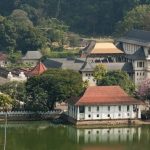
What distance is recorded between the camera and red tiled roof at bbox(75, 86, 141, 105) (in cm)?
4972

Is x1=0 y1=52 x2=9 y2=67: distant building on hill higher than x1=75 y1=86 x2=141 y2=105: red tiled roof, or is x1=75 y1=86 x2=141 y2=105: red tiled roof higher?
x1=0 y1=52 x2=9 y2=67: distant building on hill

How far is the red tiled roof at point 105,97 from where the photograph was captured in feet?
163

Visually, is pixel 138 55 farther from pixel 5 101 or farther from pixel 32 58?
pixel 5 101

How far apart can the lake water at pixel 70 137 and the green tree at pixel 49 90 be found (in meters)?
1.52

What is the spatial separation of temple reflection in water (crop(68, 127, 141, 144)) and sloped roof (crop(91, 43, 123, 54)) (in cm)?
2097

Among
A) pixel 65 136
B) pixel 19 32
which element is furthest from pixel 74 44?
pixel 65 136

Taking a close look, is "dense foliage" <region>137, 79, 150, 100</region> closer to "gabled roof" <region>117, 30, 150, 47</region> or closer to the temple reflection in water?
the temple reflection in water

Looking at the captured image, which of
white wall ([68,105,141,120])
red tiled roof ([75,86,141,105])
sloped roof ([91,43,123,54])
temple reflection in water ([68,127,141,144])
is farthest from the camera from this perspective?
sloped roof ([91,43,123,54])

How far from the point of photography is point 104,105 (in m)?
50.0

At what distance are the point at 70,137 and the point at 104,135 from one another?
188cm

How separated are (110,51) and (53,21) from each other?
22.9 metres

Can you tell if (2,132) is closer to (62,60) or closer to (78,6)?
(62,60)

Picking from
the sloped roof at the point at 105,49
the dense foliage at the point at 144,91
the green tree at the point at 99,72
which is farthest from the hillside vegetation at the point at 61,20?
the dense foliage at the point at 144,91

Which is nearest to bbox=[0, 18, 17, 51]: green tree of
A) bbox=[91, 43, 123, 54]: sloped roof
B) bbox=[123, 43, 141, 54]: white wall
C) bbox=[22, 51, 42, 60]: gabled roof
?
bbox=[22, 51, 42, 60]: gabled roof
